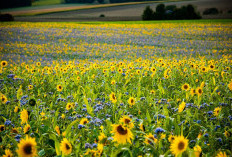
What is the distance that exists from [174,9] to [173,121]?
1662 inches

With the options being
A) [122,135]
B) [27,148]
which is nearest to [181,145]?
[122,135]

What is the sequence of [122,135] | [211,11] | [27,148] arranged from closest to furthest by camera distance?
[27,148] → [122,135] → [211,11]

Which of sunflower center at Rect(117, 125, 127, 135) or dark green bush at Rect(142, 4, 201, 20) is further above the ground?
dark green bush at Rect(142, 4, 201, 20)

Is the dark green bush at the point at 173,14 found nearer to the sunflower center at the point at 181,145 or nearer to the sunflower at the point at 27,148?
the sunflower center at the point at 181,145

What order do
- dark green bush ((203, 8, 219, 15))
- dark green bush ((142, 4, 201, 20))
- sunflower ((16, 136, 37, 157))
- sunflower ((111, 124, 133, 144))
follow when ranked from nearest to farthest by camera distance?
sunflower ((16, 136, 37, 157)), sunflower ((111, 124, 133, 144)), dark green bush ((142, 4, 201, 20)), dark green bush ((203, 8, 219, 15))

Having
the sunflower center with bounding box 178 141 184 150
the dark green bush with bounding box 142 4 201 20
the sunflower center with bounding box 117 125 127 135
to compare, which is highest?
the dark green bush with bounding box 142 4 201 20

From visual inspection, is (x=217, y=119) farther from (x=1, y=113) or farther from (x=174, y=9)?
(x=174, y=9)

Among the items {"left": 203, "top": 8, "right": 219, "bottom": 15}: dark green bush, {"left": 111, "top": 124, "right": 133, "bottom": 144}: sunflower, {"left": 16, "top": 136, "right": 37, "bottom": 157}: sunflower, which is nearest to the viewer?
{"left": 16, "top": 136, "right": 37, "bottom": 157}: sunflower

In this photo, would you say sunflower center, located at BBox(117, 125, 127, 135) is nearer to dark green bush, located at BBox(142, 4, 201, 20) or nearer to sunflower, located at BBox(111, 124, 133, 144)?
sunflower, located at BBox(111, 124, 133, 144)

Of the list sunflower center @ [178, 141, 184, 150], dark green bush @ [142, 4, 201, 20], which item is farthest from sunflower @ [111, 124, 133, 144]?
dark green bush @ [142, 4, 201, 20]

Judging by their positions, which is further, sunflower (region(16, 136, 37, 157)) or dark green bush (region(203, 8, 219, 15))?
dark green bush (region(203, 8, 219, 15))

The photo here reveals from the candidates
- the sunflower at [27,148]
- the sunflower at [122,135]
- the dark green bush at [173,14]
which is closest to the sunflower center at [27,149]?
the sunflower at [27,148]

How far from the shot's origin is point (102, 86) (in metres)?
4.65

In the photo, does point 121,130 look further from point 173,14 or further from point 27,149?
point 173,14
